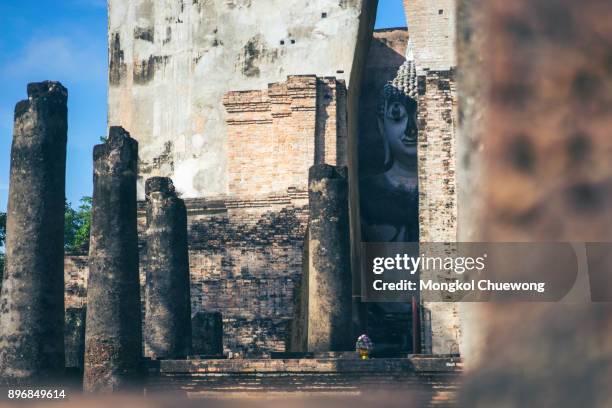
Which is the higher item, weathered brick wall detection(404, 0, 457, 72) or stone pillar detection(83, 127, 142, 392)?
weathered brick wall detection(404, 0, 457, 72)

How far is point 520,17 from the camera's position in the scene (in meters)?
0.90

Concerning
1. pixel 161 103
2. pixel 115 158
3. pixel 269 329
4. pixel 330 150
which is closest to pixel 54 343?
pixel 115 158

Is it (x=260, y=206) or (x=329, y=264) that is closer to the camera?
(x=329, y=264)

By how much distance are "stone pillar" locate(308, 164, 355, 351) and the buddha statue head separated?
672 centimetres

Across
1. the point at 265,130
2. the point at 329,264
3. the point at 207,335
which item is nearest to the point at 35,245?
the point at 207,335

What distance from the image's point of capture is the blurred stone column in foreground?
2.85 ft

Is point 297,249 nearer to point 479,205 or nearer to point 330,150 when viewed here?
point 330,150

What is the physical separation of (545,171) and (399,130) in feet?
64.7

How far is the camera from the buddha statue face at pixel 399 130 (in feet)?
66.8

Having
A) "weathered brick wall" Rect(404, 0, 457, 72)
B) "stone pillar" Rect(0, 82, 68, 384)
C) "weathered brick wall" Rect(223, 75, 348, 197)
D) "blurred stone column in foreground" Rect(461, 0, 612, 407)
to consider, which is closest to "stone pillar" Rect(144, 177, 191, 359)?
"stone pillar" Rect(0, 82, 68, 384)

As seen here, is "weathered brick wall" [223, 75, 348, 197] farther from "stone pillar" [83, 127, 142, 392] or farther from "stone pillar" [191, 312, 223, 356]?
"stone pillar" [83, 127, 142, 392]

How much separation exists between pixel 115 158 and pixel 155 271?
252 centimetres

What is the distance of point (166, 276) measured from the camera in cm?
1423

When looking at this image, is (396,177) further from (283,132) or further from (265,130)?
(265,130)
